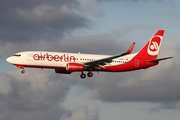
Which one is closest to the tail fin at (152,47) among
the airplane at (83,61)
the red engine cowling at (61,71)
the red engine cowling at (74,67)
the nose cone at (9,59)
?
the airplane at (83,61)

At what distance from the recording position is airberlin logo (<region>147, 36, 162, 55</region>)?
127 metres

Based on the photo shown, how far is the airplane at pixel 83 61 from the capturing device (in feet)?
370

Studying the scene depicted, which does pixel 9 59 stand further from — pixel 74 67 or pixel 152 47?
pixel 152 47

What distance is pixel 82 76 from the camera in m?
118

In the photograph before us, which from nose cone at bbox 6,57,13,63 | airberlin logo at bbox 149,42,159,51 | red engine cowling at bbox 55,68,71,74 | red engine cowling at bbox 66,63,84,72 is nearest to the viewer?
red engine cowling at bbox 66,63,84,72

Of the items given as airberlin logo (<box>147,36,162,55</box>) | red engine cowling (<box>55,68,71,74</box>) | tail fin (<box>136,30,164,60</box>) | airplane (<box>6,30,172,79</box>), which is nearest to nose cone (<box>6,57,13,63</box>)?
airplane (<box>6,30,172,79</box>)

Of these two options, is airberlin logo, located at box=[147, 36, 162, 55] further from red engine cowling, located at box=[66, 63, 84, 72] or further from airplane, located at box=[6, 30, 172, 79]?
red engine cowling, located at box=[66, 63, 84, 72]

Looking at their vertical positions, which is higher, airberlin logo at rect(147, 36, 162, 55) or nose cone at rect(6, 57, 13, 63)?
airberlin logo at rect(147, 36, 162, 55)

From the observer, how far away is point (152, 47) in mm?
127312

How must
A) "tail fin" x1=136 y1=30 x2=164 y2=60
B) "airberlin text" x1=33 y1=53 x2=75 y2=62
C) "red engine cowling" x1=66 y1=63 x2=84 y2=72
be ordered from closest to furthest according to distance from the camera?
"airberlin text" x1=33 y1=53 x2=75 y2=62
"red engine cowling" x1=66 y1=63 x2=84 y2=72
"tail fin" x1=136 y1=30 x2=164 y2=60

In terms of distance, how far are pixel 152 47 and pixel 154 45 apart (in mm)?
920

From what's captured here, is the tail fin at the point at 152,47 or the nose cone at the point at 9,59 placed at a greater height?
the tail fin at the point at 152,47

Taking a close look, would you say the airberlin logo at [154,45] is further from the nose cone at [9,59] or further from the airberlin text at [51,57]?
the nose cone at [9,59]

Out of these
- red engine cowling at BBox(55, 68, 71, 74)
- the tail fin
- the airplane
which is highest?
the tail fin
